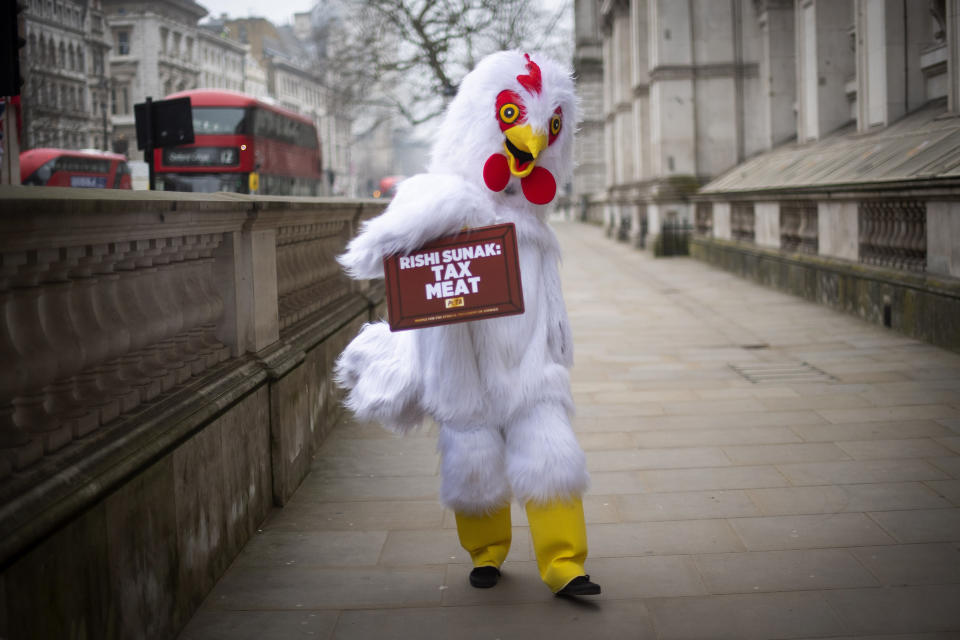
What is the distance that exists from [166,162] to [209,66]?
64.4 meters

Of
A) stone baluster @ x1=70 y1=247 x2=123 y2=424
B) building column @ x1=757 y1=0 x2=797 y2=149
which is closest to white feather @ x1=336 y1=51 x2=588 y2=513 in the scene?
stone baluster @ x1=70 y1=247 x2=123 y2=424

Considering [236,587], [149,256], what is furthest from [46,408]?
[236,587]

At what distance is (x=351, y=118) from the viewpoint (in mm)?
40562

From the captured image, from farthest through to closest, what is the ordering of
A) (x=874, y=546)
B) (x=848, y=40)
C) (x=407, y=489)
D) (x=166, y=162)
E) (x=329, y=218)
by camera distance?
(x=166, y=162) → (x=848, y=40) → (x=329, y=218) → (x=407, y=489) → (x=874, y=546)

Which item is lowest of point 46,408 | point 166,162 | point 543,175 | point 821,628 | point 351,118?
point 821,628

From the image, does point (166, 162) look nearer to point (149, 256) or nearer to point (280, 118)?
point (280, 118)

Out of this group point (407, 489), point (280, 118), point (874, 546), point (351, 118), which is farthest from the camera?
point (351, 118)

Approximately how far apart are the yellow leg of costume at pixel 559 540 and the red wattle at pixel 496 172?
1230 mm

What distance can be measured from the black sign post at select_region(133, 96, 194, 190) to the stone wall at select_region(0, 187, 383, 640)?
672 centimetres

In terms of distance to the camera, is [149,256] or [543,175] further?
[543,175]

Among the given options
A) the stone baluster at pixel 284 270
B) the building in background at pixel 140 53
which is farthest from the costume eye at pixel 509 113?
the building in background at pixel 140 53

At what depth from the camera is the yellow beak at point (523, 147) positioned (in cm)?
396

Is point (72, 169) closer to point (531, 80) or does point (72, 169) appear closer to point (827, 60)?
point (827, 60)

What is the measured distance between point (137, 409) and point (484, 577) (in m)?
1.48
